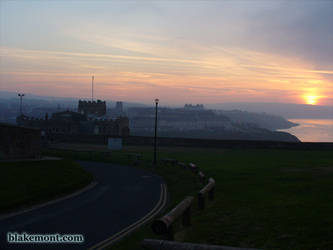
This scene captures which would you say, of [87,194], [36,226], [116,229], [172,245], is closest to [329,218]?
[172,245]

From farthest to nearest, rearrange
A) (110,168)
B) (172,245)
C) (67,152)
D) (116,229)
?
(67,152) < (110,168) < (116,229) < (172,245)

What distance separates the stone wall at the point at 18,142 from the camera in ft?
90.8

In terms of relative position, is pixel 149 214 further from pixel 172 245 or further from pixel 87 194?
pixel 172 245

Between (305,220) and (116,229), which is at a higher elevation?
(305,220)

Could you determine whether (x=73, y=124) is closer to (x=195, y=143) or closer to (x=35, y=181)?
(x=195, y=143)

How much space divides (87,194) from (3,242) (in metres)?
9.58

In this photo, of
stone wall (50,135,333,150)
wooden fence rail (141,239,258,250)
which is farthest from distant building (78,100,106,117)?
wooden fence rail (141,239,258,250)

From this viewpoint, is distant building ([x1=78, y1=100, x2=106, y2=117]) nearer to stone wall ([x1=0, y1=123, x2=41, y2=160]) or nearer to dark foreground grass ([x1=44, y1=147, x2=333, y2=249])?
stone wall ([x1=0, y1=123, x2=41, y2=160])

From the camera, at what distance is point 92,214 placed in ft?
49.2

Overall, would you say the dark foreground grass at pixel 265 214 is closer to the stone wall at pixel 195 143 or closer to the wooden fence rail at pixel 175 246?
the wooden fence rail at pixel 175 246

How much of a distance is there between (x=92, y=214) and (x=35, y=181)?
8.40 meters

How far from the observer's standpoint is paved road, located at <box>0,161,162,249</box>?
39.6 ft

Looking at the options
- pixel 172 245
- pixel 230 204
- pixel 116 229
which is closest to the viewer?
pixel 172 245

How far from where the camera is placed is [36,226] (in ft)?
42.4
